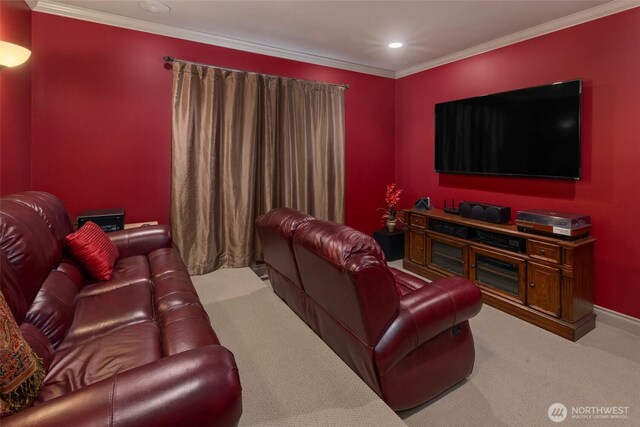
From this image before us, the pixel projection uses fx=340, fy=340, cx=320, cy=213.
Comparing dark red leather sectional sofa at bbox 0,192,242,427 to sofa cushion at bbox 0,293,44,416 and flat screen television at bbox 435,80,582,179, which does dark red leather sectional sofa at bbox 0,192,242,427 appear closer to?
sofa cushion at bbox 0,293,44,416

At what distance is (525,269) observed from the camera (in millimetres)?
2920

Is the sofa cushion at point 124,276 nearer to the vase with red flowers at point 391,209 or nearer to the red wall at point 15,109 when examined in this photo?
the red wall at point 15,109

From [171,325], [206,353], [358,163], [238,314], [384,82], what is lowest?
[238,314]

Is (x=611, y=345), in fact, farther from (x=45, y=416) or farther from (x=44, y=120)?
(x=44, y=120)

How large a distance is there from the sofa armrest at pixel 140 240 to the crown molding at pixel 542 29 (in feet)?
12.2

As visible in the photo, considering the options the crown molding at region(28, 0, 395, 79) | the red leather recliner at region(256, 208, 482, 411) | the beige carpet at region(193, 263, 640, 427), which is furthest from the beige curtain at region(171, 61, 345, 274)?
the red leather recliner at region(256, 208, 482, 411)

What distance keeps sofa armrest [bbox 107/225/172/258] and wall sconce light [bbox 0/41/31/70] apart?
4.44ft

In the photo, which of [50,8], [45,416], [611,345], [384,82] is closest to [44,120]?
[50,8]

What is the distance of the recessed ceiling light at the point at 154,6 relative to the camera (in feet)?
9.31

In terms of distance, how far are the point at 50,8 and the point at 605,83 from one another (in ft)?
15.5

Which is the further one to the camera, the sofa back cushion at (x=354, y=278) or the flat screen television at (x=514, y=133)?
the flat screen television at (x=514, y=133)

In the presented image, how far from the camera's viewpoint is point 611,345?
2568 millimetres

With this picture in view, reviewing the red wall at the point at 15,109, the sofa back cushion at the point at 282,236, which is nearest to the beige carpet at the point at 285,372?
the sofa back cushion at the point at 282,236

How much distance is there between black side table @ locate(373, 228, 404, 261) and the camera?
4.55 m
